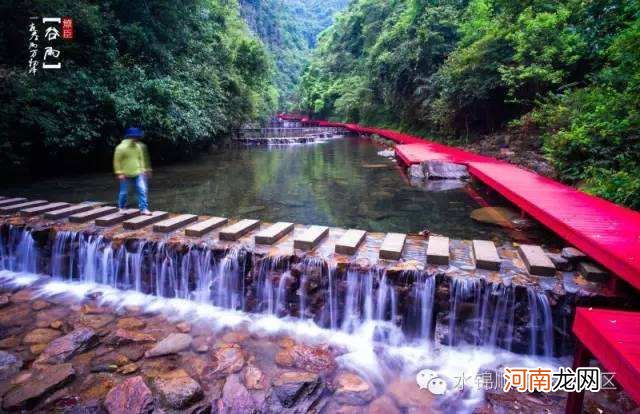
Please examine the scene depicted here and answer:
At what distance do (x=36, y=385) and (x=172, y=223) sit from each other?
120 inches

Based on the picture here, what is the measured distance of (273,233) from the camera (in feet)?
18.5

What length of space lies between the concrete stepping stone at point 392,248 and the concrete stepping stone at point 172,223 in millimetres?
3498

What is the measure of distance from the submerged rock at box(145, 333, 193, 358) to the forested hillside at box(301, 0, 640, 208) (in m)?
7.13

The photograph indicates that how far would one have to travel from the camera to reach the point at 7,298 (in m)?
5.42

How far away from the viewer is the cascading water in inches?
169

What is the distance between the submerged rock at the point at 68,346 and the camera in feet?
13.2

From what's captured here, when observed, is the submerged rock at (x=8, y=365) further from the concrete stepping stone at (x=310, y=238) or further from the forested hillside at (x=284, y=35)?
the forested hillside at (x=284, y=35)

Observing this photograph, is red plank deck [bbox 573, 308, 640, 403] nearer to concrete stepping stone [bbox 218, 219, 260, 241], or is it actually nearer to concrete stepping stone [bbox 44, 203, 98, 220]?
concrete stepping stone [bbox 218, 219, 260, 241]

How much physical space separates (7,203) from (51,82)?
590cm

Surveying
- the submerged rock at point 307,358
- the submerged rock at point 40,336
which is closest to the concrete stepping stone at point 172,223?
the submerged rock at point 40,336

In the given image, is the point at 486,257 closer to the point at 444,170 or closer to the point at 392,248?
the point at 392,248

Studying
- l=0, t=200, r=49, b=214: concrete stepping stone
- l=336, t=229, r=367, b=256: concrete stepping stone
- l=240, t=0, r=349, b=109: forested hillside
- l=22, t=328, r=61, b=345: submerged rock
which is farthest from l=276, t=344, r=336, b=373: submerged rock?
l=240, t=0, r=349, b=109: forested hillside

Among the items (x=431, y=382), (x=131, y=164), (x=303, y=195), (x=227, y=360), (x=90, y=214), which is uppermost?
(x=131, y=164)

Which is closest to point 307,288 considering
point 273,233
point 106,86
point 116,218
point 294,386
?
point 273,233
